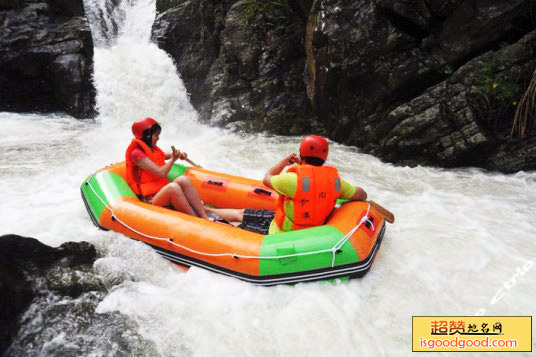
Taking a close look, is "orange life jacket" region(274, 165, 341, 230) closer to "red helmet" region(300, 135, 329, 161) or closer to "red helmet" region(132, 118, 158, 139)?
"red helmet" region(300, 135, 329, 161)

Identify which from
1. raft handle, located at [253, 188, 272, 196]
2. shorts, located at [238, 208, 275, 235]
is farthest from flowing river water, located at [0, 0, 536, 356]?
raft handle, located at [253, 188, 272, 196]

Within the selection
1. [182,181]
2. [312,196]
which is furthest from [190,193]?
[312,196]

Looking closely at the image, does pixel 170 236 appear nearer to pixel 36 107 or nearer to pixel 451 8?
pixel 451 8

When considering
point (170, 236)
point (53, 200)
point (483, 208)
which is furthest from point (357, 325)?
point (53, 200)

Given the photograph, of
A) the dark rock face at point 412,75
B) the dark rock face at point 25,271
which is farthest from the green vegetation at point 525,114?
the dark rock face at point 25,271

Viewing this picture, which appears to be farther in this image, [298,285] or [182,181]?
[182,181]

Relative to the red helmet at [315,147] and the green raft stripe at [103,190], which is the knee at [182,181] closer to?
the green raft stripe at [103,190]

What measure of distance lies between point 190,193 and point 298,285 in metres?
1.39

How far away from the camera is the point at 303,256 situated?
9.05 feet

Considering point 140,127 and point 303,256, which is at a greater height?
point 140,127

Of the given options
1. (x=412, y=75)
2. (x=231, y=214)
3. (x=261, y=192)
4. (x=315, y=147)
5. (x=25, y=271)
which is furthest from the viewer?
(x=412, y=75)

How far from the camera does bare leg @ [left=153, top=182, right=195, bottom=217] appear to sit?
136 inches

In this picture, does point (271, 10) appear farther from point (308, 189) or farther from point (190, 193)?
point (308, 189)

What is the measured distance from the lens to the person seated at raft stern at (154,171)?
3.48 m
